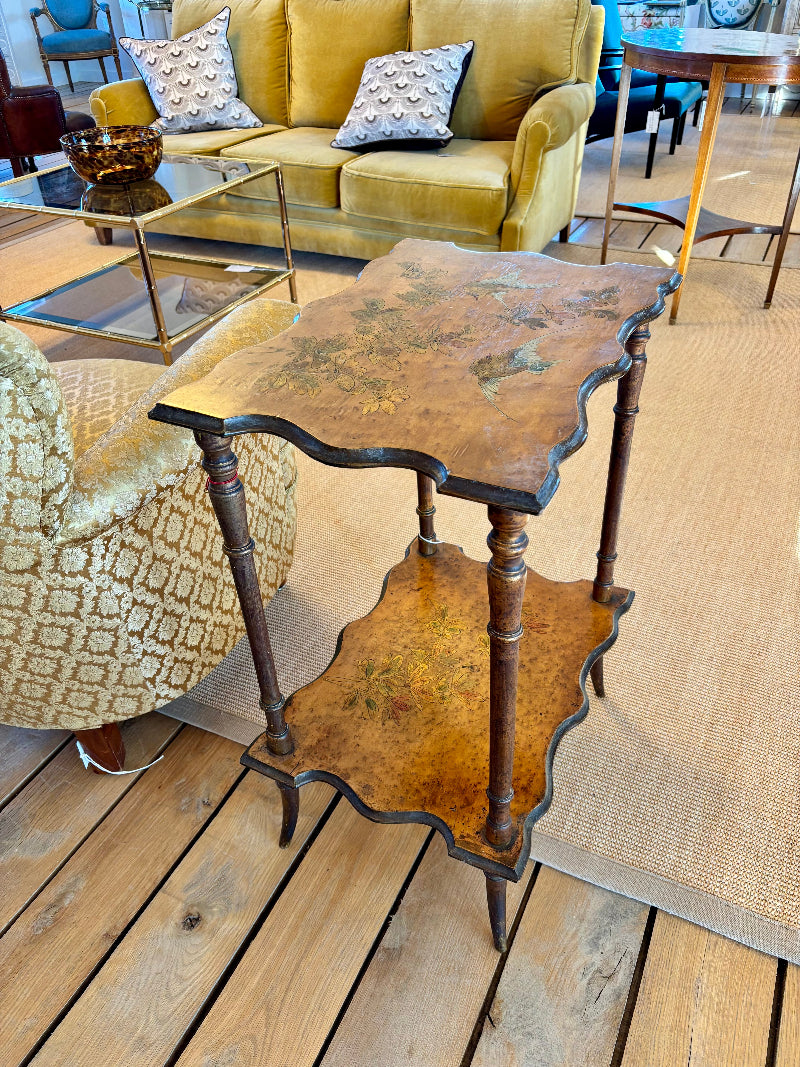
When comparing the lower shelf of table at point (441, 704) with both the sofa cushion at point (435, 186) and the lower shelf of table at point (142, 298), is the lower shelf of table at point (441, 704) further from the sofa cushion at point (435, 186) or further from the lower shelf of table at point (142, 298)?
the sofa cushion at point (435, 186)

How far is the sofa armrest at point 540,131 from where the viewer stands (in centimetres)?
250

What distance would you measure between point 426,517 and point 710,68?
1.65m

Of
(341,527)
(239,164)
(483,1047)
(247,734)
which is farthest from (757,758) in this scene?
(239,164)

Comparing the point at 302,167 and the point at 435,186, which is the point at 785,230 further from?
the point at 302,167

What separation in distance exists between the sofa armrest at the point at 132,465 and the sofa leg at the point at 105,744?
1.24 ft

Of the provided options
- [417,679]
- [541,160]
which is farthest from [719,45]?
[417,679]

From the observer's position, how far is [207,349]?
1268 mm

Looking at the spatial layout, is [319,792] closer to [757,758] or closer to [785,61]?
[757,758]

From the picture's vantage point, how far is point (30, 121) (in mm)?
4211

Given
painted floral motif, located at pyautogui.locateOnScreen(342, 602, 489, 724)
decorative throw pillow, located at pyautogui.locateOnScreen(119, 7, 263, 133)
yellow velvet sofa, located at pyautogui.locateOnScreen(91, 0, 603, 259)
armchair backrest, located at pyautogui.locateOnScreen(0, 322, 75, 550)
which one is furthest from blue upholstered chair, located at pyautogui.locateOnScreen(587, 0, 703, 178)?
armchair backrest, located at pyautogui.locateOnScreen(0, 322, 75, 550)

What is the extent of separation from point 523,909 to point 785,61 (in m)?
2.18

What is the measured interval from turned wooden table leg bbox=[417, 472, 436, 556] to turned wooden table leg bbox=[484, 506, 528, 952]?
49cm

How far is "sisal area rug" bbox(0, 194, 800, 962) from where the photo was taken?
119 centimetres

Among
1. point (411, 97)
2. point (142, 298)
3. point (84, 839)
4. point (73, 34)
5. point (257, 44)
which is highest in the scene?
point (257, 44)
